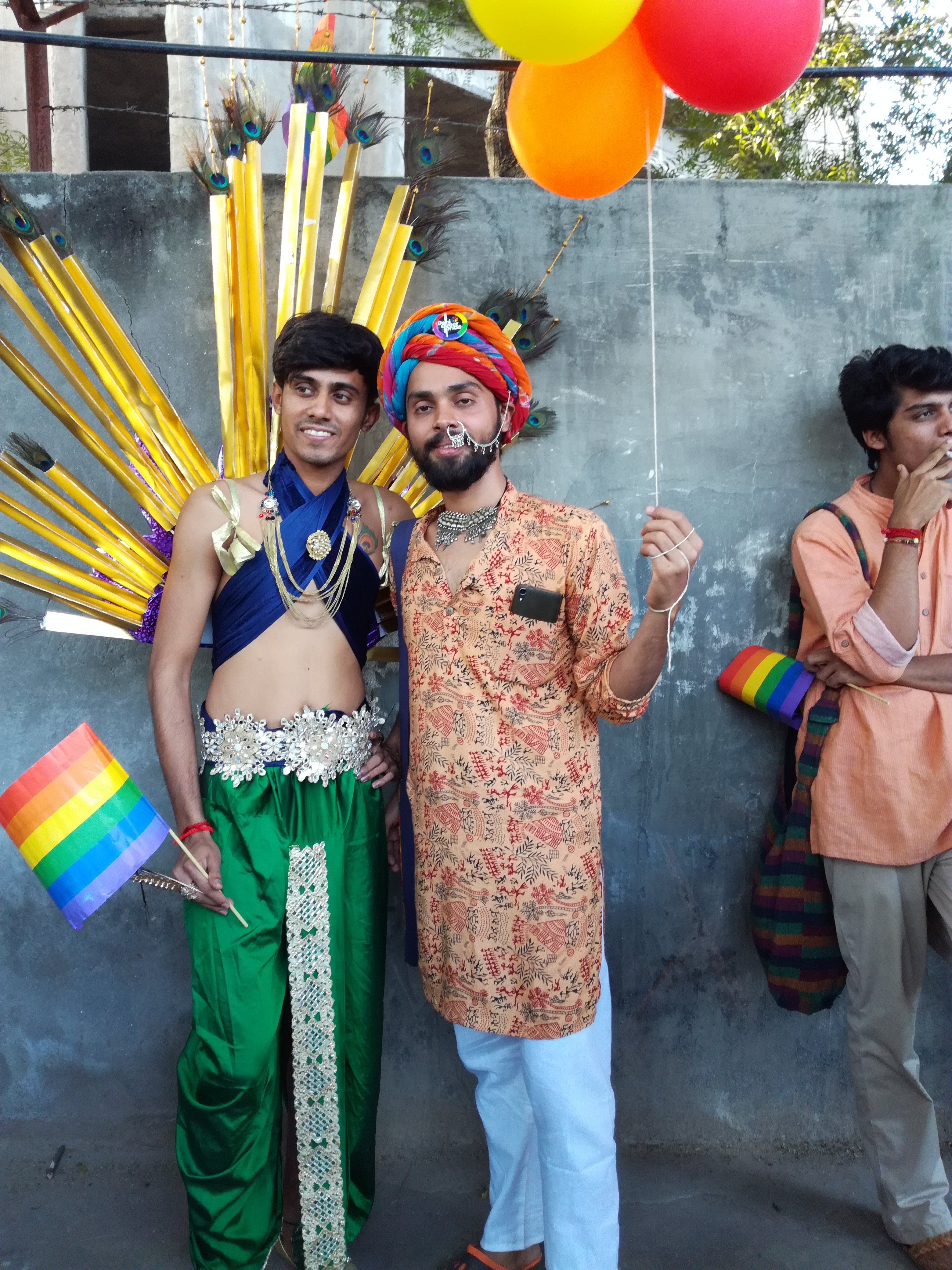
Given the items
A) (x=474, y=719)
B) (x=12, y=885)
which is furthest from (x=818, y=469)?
(x=12, y=885)

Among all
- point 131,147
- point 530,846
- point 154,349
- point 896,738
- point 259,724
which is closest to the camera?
point 530,846

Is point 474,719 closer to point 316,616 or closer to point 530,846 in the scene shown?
point 530,846

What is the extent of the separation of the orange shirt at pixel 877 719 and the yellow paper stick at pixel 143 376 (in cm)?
→ 161

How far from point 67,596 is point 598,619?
4.70 feet

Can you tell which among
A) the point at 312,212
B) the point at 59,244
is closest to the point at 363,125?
the point at 312,212

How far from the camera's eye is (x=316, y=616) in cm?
230

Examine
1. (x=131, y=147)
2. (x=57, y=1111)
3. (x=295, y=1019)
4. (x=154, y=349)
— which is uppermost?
(x=131, y=147)

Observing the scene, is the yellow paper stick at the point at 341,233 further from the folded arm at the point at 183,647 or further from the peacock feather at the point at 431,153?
the folded arm at the point at 183,647

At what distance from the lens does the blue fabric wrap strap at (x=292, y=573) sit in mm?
2252

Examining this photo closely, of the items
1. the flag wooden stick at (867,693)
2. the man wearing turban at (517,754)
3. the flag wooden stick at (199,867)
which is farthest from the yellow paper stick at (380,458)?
the flag wooden stick at (867,693)

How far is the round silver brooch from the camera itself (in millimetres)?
2268

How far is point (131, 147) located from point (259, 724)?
823cm

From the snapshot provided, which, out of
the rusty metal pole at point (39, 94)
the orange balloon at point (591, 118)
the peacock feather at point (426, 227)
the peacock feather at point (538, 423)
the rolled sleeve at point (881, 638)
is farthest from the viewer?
the rusty metal pole at point (39, 94)

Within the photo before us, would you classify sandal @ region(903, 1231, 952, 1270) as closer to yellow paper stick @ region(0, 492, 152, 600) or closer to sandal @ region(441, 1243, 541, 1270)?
sandal @ region(441, 1243, 541, 1270)
